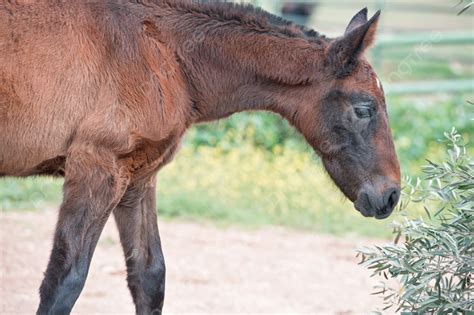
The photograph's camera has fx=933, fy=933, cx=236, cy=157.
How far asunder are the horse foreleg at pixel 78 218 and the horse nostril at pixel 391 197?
156 centimetres

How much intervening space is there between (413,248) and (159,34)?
197 centimetres

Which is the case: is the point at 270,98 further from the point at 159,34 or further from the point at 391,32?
the point at 391,32

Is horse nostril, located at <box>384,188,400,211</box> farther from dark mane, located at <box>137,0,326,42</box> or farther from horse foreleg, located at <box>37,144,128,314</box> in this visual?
horse foreleg, located at <box>37,144,128,314</box>

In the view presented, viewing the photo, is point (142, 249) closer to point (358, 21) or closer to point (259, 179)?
point (358, 21)

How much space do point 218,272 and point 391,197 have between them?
9.08 ft

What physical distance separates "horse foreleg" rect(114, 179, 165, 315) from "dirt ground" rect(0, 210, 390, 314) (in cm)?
94

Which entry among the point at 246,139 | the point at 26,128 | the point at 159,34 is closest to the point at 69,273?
the point at 26,128

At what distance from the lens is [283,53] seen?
5.68 m

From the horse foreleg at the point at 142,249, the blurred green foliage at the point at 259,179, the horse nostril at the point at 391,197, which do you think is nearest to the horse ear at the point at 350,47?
the horse nostril at the point at 391,197

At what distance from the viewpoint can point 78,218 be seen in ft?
17.6

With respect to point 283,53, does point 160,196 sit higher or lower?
lower

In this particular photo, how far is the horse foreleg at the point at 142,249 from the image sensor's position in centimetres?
596

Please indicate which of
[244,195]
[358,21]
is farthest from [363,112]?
[244,195]

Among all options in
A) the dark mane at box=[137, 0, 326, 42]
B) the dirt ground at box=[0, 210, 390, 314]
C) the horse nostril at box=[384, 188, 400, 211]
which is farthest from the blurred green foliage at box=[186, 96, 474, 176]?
the horse nostril at box=[384, 188, 400, 211]
